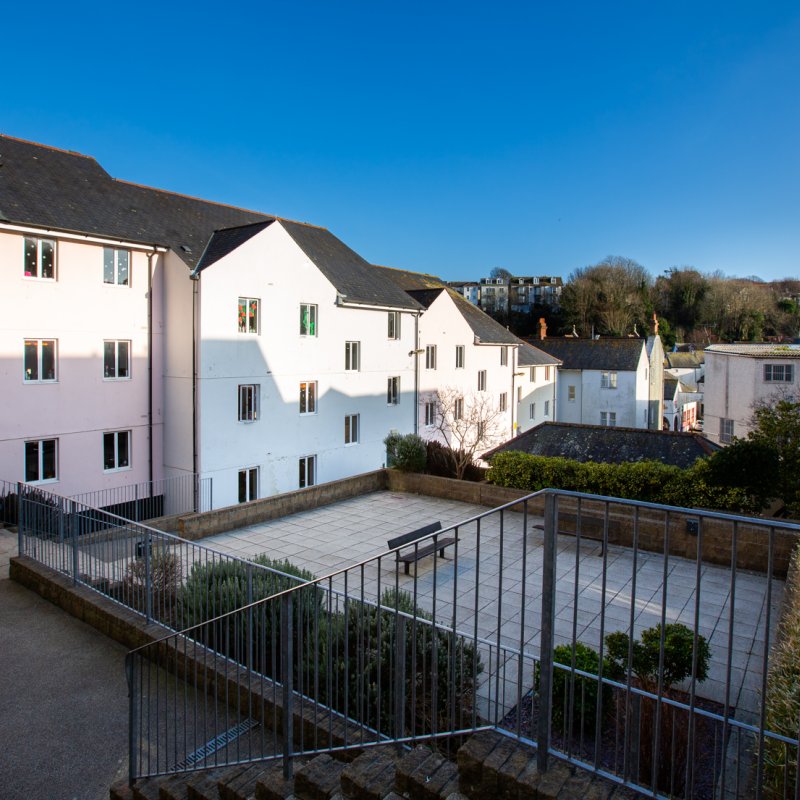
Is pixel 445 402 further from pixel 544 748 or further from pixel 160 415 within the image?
pixel 544 748

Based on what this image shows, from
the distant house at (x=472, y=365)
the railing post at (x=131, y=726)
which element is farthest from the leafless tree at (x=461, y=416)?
the railing post at (x=131, y=726)

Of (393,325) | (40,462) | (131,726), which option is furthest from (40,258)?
(131,726)

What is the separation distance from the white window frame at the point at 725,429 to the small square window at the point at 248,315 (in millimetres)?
23875

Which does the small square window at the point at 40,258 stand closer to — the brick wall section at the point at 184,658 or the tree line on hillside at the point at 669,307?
the brick wall section at the point at 184,658

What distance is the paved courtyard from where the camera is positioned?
7.27 m

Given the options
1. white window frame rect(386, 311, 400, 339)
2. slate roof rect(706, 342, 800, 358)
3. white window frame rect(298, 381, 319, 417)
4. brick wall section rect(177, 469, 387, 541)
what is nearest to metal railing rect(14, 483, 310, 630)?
brick wall section rect(177, 469, 387, 541)

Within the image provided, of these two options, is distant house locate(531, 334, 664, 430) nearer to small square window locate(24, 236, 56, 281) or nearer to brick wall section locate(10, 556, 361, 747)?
small square window locate(24, 236, 56, 281)

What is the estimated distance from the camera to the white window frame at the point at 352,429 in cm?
2564

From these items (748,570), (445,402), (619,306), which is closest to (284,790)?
(748,570)

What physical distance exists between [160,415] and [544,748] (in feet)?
64.6

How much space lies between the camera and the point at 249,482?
21641mm

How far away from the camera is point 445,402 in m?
31.6

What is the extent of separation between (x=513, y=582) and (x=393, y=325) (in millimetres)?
18980

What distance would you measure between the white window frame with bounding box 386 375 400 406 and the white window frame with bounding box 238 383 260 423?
25.5ft
